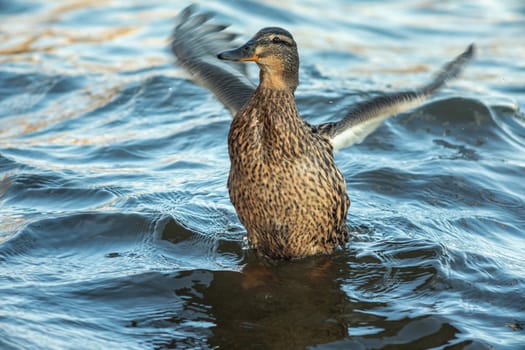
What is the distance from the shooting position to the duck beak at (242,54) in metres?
5.09

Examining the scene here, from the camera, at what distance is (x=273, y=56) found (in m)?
5.29

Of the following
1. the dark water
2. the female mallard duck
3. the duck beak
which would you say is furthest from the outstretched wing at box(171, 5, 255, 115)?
the duck beak

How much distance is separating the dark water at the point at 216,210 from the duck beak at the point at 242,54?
142 centimetres

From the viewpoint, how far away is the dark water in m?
4.91

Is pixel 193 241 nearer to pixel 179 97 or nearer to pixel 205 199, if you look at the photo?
pixel 205 199

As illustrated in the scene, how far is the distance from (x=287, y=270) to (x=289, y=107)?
112cm

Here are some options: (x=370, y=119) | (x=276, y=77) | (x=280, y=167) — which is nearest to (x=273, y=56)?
(x=276, y=77)

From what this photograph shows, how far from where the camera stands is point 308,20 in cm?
1277

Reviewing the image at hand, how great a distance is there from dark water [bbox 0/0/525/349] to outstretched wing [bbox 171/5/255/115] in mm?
176

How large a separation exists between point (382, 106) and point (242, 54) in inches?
53.6

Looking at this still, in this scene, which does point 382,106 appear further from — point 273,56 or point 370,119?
point 273,56

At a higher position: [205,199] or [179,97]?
[179,97]

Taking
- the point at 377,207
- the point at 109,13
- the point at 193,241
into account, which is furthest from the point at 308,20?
the point at 193,241

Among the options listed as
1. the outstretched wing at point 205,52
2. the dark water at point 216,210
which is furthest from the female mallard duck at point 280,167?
the outstretched wing at point 205,52
